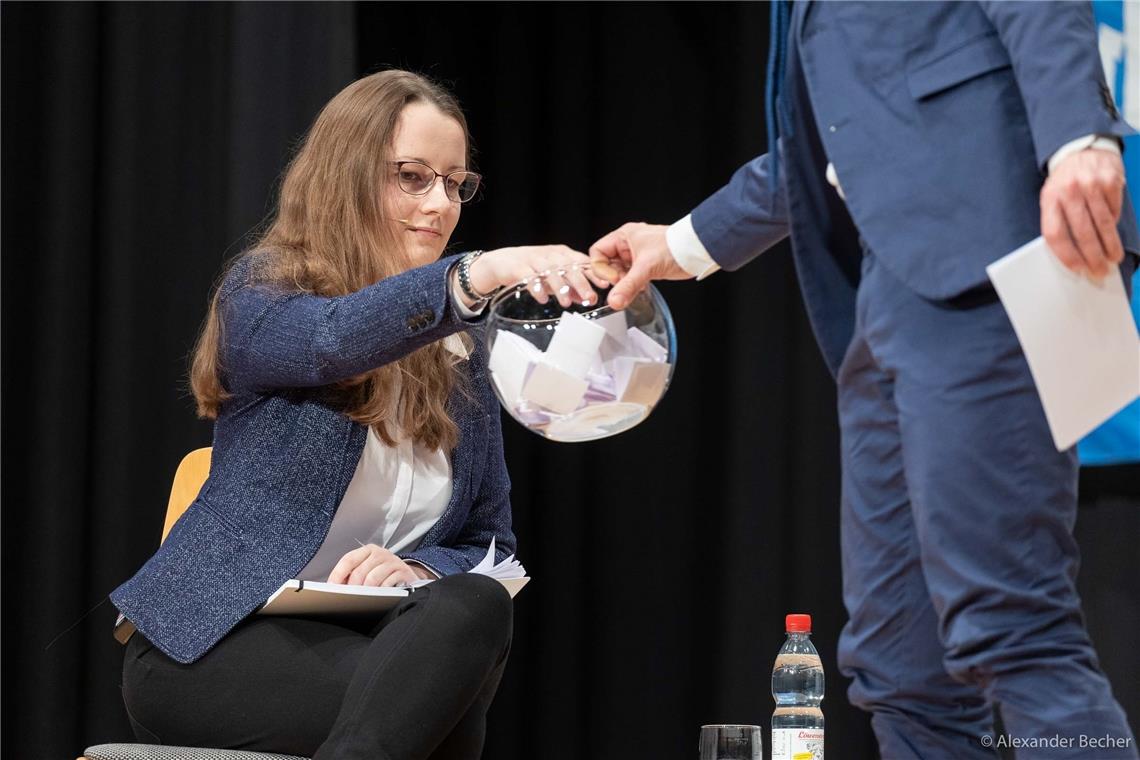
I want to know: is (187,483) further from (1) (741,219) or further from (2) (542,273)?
(1) (741,219)

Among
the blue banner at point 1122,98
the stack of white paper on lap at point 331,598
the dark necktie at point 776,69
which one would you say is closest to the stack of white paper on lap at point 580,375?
the dark necktie at point 776,69

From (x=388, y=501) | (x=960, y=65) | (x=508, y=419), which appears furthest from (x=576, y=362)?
(x=508, y=419)

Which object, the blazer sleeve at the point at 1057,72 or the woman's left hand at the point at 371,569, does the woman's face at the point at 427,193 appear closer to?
the woman's left hand at the point at 371,569

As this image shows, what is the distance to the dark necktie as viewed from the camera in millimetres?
1343

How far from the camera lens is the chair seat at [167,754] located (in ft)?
4.94

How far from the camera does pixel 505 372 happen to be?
4.66 ft

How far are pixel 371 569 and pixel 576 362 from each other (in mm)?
484

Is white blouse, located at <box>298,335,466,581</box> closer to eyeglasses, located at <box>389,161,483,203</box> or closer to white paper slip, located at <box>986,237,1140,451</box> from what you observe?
eyeglasses, located at <box>389,161,483,203</box>

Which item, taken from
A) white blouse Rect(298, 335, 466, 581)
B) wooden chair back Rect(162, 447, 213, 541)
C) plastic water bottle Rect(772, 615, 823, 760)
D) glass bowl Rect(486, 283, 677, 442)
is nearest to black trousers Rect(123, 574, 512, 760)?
white blouse Rect(298, 335, 466, 581)

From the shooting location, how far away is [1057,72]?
1.08 m

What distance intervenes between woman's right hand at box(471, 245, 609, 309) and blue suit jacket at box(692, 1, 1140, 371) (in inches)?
12.0

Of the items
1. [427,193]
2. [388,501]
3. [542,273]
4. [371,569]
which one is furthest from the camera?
[427,193]

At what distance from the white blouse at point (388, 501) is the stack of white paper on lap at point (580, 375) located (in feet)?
1.44

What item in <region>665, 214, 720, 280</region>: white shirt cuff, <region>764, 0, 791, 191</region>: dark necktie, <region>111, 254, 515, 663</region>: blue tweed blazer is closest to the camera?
<region>764, 0, 791, 191</region>: dark necktie
